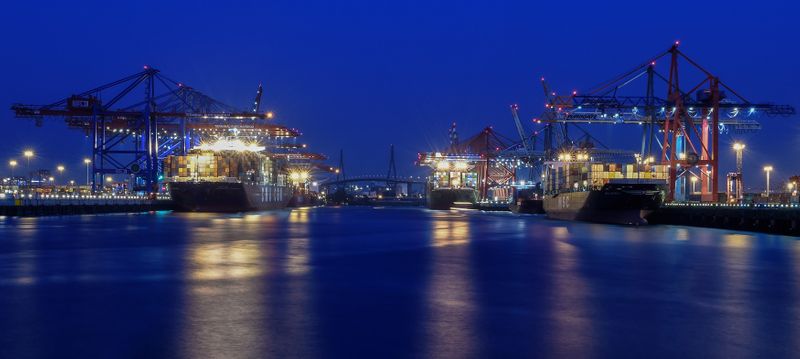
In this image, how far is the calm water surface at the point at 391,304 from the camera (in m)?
8.72

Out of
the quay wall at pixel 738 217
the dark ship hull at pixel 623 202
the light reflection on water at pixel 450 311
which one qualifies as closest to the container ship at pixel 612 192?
the dark ship hull at pixel 623 202

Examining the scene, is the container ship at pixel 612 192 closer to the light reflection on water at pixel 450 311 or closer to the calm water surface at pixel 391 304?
the calm water surface at pixel 391 304

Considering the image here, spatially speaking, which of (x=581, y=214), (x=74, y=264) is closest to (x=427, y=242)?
(x=74, y=264)

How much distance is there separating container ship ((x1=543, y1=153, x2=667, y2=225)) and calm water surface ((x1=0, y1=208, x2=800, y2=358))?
29.4 m

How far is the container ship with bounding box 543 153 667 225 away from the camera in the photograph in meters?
51.5

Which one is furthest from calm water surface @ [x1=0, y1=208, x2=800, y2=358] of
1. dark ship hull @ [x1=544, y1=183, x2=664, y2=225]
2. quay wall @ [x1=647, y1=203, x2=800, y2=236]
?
dark ship hull @ [x1=544, y1=183, x2=664, y2=225]

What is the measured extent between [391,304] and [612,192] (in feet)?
139

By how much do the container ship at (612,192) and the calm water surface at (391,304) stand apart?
29.4m

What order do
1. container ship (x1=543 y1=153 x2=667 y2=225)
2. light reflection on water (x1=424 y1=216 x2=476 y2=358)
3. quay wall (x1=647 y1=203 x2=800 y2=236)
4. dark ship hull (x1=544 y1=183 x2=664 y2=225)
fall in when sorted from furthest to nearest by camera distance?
container ship (x1=543 y1=153 x2=667 y2=225)
dark ship hull (x1=544 y1=183 x2=664 y2=225)
quay wall (x1=647 y1=203 x2=800 y2=236)
light reflection on water (x1=424 y1=216 x2=476 y2=358)

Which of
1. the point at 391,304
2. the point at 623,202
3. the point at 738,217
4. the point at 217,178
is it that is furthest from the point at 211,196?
the point at 391,304

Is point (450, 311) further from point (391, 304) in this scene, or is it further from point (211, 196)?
point (211, 196)

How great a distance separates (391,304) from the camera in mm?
12000

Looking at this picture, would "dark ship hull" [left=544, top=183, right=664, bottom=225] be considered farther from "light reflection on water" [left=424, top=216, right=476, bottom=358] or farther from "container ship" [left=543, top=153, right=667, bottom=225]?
"light reflection on water" [left=424, top=216, right=476, bottom=358]

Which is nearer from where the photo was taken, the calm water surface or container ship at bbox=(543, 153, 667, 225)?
the calm water surface
